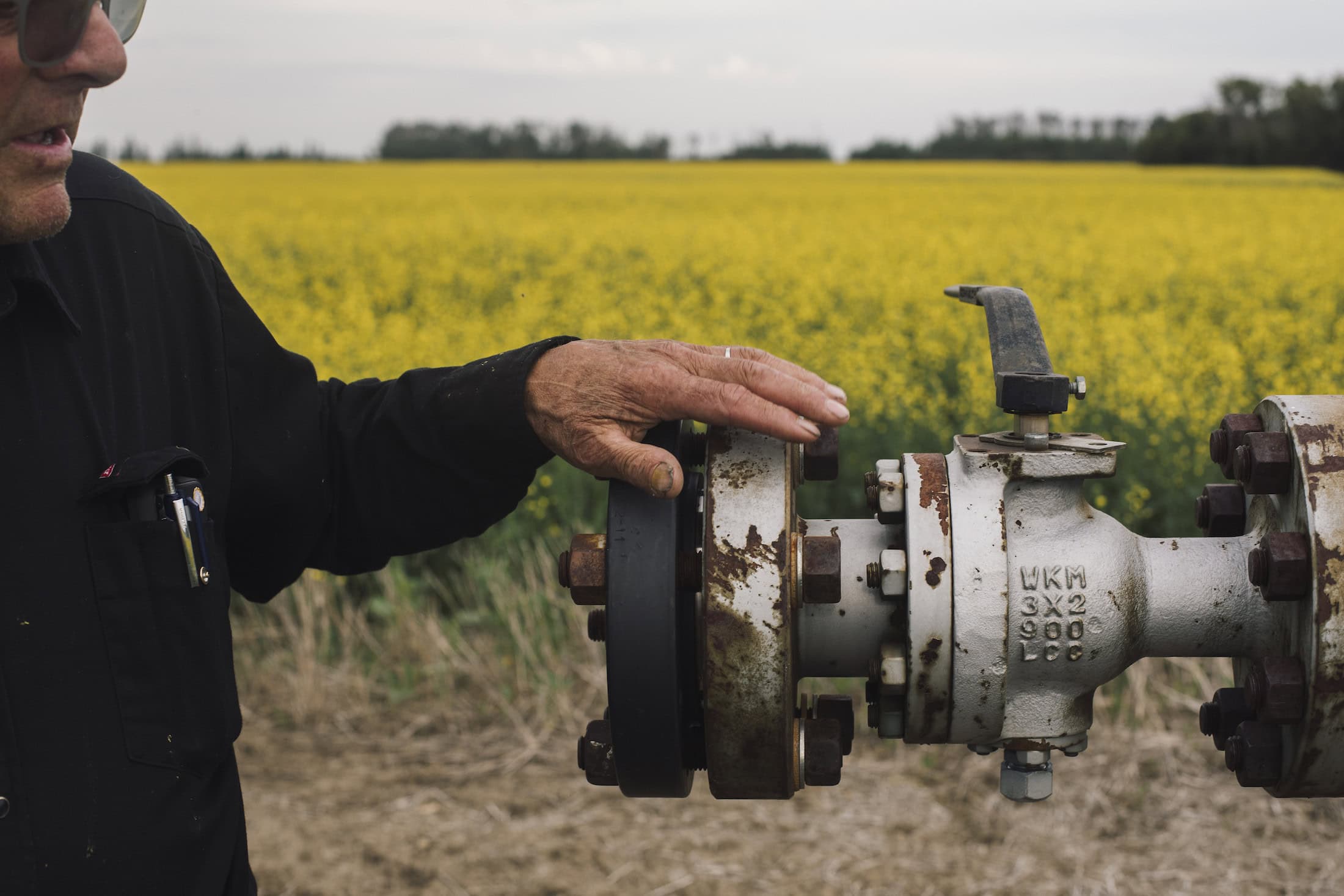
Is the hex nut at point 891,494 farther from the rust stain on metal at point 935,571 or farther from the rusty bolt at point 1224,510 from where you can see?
the rusty bolt at point 1224,510

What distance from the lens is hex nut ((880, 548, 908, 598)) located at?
1.09 m

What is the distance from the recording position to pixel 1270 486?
108 centimetres

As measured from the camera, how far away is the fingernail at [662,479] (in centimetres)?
112

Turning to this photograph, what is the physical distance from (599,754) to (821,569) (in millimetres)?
288

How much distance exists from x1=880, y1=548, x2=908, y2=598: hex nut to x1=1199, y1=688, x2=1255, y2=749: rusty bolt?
1.03 ft

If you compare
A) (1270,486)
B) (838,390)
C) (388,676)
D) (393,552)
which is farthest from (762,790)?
(388,676)

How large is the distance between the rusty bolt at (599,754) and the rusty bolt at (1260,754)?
53 centimetres

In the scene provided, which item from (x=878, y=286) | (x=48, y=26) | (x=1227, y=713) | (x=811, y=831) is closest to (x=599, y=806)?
(x=811, y=831)

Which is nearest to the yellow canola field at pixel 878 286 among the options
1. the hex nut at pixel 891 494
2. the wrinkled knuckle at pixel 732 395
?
the wrinkled knuckle at pixel 732 395

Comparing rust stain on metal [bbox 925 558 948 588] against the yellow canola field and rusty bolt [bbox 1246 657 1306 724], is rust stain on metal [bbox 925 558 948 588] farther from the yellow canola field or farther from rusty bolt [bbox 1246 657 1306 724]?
the yellow canola field

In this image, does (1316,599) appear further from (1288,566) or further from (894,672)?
(894,672)

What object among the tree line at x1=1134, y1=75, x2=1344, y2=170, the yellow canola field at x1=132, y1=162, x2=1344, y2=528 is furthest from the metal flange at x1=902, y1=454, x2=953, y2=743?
the tree line at x1=1134, y1=75, x2=1344, y2=170

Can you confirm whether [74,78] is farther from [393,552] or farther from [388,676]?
[388,676]

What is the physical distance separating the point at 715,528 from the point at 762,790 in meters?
0.26
